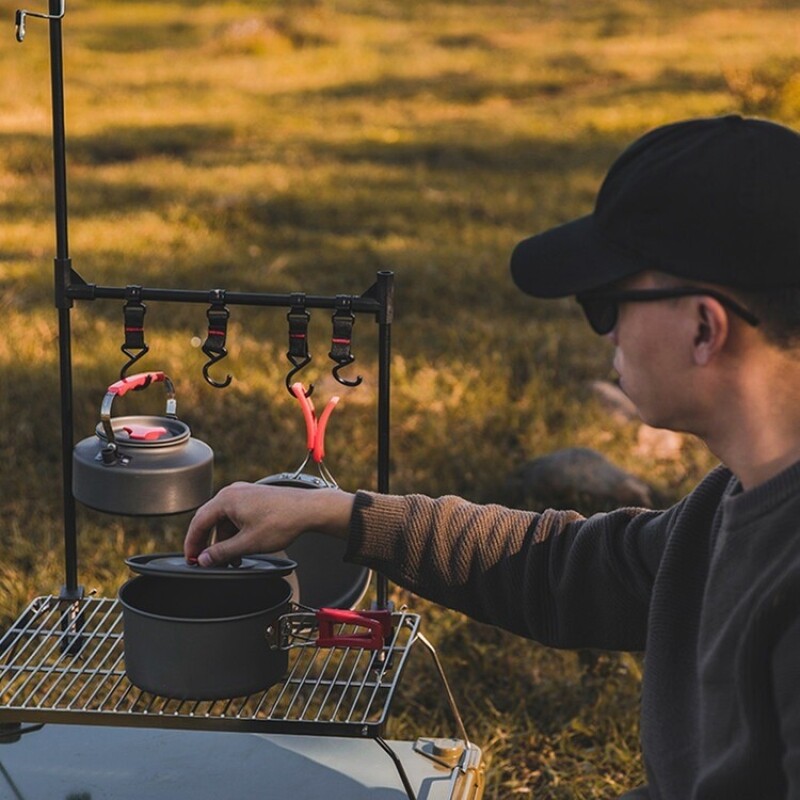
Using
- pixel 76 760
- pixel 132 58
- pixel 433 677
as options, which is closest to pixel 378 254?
pixel 433 677

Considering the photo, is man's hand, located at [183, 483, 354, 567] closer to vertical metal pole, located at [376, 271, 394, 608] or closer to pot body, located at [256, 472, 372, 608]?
vertical metal pole, located at [376, 271, 394, 608]

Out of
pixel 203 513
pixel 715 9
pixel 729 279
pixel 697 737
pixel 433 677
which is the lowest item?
pixel 433 677

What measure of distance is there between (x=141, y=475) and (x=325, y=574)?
54 cm

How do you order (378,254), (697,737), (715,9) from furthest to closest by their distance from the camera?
1. (715,9)
2. (378,254)
3. (697,737)

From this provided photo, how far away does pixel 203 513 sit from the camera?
7.88 ft

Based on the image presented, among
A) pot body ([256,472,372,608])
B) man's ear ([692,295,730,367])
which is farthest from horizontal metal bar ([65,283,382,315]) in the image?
man's ear ([692,295,730,367])

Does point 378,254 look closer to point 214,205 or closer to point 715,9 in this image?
point 214,205

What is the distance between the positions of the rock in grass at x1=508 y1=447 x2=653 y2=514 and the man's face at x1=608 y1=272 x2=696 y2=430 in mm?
2703

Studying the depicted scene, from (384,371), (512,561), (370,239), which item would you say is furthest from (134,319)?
(370,239)

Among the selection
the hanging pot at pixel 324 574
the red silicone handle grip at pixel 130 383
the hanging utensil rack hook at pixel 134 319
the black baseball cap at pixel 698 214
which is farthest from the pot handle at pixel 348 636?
the black baseball cap at pixel 698 214

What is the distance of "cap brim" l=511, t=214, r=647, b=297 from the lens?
1933 millimetres

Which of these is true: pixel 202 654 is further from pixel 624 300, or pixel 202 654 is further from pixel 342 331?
pixel 624 300

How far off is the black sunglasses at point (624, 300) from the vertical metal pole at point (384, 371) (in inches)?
33.6

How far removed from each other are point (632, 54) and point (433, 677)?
12.2 metres
